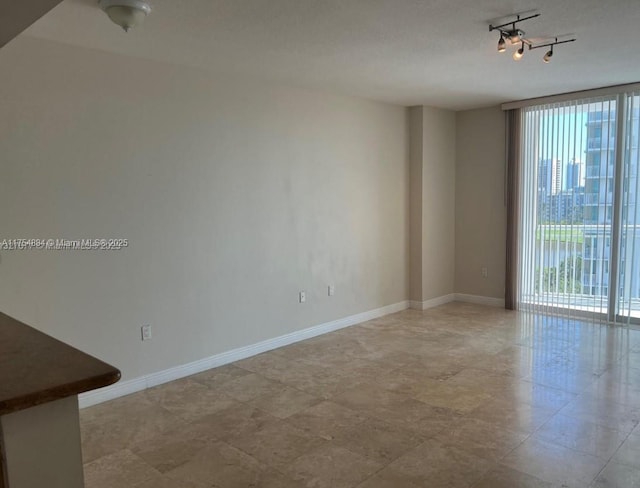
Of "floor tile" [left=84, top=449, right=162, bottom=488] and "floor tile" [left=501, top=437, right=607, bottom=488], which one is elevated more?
"floor tile" [left=84, top=449, right=162, bottom=488]

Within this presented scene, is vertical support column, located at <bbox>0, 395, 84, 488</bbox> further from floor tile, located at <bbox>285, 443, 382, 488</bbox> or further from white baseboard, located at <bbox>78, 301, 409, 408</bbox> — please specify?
white baseboard, located at <bbox>78, 301, 409, 408</bbox>

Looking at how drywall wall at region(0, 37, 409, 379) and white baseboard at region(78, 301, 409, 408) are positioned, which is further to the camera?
white baseboard at region(78, 301, 409, 408)

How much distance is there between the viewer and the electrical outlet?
12.4 ft

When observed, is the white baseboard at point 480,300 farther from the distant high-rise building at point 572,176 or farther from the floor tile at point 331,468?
the floor tile at point 331,468

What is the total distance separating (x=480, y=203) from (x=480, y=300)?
1304mm

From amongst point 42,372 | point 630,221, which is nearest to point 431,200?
point 630,221

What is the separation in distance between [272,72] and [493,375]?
3120 millimetres

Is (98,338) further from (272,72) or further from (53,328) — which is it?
(272,72)

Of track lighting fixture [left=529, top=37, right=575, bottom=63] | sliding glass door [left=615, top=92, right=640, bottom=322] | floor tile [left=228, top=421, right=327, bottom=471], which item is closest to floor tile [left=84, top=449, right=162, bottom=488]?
floor tile [left=228, top=421, right=327, bottom=471]

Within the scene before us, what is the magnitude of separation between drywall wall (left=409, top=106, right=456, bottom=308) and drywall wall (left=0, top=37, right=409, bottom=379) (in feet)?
2.25

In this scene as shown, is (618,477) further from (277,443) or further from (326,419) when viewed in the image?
(277,443)

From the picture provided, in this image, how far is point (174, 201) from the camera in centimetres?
391

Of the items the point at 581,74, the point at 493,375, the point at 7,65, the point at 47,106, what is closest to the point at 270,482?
the point at 493,375

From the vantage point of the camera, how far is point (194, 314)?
4.11 m
